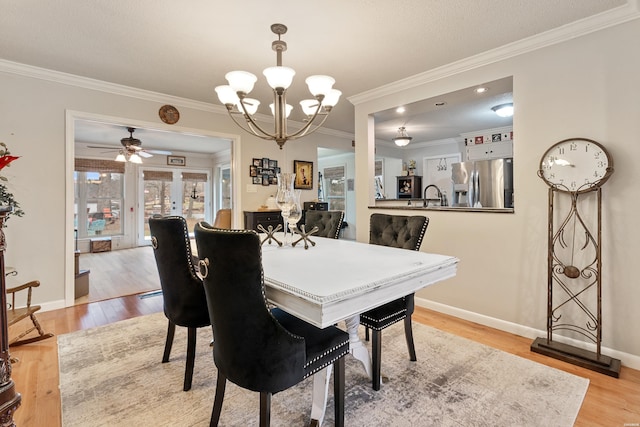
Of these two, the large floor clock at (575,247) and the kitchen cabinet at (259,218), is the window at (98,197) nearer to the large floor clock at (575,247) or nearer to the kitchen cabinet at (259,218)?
the kitchen cabinet at (259,218)

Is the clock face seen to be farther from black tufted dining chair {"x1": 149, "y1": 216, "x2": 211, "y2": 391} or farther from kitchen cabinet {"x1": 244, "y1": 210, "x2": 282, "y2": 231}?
kitchen cabinet {"x1": 244, "y1": 210, "x2": 282, "y2": 231}

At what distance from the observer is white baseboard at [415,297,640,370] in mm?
2104

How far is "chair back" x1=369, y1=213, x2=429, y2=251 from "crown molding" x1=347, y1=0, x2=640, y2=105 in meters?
1.61

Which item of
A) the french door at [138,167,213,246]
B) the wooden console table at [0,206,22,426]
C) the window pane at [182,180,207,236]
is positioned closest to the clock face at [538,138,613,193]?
the wooden console table at [0,206,22,426]

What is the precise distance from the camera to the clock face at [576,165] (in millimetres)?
2107

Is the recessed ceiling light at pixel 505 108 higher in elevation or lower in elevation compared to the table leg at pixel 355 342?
higher

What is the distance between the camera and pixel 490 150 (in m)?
5.53

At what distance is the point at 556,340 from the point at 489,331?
45 cm

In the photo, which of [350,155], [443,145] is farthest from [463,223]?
[350,155]

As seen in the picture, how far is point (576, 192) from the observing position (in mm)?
2180

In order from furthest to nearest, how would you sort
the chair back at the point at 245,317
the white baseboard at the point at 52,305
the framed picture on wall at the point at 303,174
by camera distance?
1. the framed picture on wall at the point at 303,174
2. the white baseboard at the point at 52,305
3. the chair back at the point at 245,317

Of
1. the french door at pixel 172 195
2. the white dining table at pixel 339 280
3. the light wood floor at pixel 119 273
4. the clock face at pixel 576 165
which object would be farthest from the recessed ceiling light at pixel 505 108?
the french door at pixel 172 195

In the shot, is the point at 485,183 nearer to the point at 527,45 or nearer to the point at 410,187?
the point at 527,45

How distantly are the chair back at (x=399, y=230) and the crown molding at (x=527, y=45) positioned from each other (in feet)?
5.27
